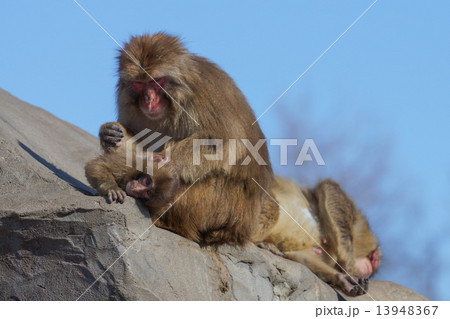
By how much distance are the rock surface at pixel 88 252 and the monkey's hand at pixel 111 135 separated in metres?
0.50

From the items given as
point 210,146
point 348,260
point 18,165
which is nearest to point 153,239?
point 210,146

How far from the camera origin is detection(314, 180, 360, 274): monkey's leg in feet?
33.7

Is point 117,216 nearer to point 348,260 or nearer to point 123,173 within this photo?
point 123,173

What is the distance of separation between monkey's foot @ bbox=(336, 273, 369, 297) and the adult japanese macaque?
1896 millimetres

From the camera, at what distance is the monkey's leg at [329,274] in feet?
31.5

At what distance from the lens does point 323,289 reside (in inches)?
363

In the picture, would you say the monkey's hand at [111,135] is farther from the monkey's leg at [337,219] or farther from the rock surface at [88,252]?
the monkey's leg at [337,219]

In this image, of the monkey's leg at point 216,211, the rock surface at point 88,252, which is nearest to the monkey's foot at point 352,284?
the rock surface at point 88,252

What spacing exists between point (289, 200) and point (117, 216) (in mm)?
4202

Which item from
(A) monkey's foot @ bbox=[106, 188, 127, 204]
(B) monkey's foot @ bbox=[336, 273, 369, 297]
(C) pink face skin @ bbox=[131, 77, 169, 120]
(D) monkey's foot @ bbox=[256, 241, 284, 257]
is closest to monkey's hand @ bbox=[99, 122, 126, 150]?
(C) pink face skin @ bbox=[131, 77, 169, 120]

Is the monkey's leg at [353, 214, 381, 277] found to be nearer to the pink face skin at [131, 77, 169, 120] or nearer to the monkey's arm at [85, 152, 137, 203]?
the pink face skin at [131, 77, 169, 120]

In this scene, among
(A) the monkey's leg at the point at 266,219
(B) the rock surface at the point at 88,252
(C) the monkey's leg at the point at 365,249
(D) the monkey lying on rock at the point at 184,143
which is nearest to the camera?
(B) the rock surface at the point at 88,252

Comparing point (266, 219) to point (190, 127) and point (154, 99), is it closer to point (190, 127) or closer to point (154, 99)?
point (190, 127)

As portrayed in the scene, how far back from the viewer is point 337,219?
1062 centimetres
